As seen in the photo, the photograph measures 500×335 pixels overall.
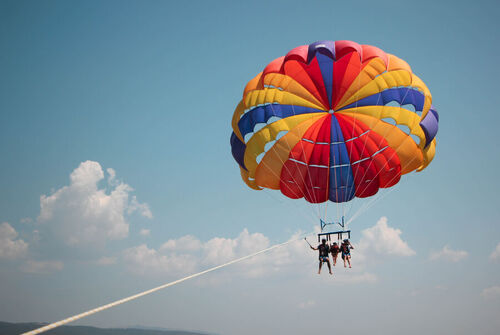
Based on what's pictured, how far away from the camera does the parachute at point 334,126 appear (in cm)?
1347

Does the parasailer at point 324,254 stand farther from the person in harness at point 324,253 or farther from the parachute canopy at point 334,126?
the parachute canopy at point 334,126

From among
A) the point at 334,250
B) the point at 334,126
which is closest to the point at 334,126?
the point at 334,126

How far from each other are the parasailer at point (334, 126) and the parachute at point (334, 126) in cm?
3

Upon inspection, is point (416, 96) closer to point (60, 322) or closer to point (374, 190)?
point (374, 190)

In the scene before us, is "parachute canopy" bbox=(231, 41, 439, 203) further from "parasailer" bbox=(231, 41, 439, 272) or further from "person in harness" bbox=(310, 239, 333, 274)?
"person in harness" bbox=(310, 239, 333, 274)

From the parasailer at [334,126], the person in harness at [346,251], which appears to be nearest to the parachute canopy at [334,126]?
the parasailer at [334,126]

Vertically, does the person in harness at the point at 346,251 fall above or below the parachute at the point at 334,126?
below

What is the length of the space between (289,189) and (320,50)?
18.0 feet

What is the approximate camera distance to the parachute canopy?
44.2ft

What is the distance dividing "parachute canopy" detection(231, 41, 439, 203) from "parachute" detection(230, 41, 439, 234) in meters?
0.03

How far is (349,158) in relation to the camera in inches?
597

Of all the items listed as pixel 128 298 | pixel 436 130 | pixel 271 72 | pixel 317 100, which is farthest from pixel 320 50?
pixel 128 298

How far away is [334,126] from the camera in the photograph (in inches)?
579

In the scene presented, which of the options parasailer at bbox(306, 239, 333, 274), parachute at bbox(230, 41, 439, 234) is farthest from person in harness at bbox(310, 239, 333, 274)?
parachute at bbox(230, 41, 439, 234)
